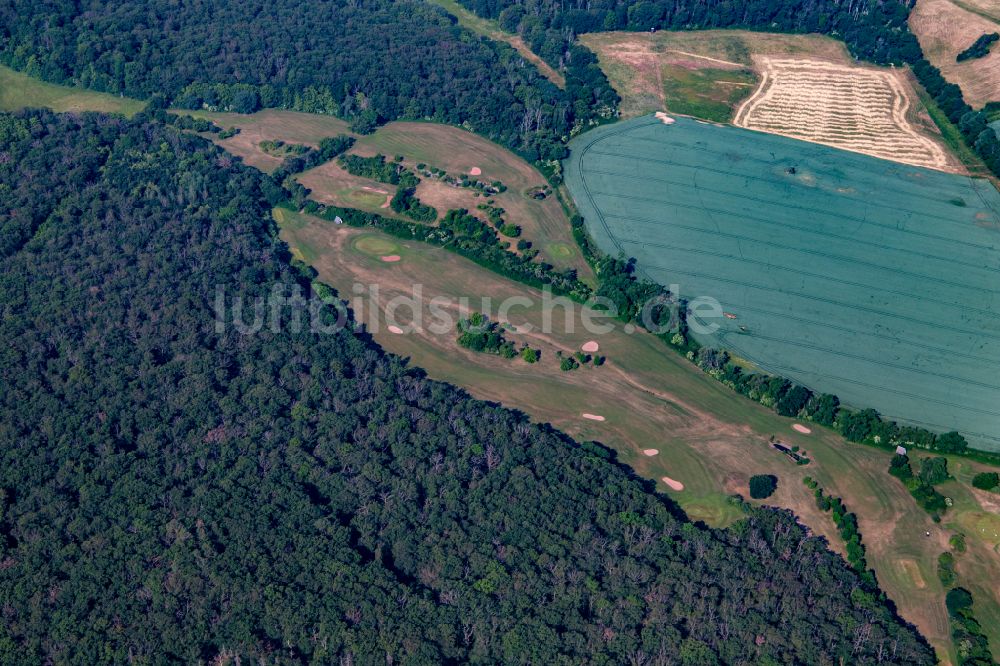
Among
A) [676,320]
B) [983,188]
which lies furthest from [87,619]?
[983,188]

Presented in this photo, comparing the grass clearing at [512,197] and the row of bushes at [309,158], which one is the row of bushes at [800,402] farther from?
the row of bushes at [309,158]

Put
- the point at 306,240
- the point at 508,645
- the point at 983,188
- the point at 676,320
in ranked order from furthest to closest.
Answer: the point at 983,188, the point at 306,240, the point at 676,320, the point at 508,645

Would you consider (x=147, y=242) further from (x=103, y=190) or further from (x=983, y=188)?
(x=983, y=188)

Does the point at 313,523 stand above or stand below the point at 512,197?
below

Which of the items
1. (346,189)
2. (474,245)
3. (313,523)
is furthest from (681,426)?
(346,189)

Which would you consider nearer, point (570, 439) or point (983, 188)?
point (570, 439)

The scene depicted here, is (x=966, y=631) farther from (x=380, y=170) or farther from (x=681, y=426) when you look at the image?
(x=380, y=170)

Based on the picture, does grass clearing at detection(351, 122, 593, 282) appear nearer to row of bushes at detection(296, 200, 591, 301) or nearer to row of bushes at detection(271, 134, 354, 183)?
row of bushes at detection(271, 134, 354, 183)
